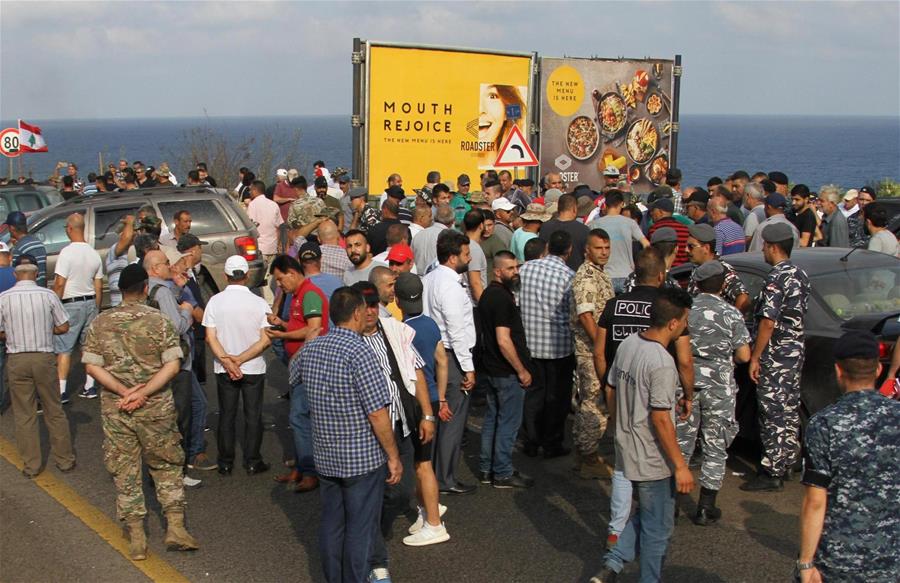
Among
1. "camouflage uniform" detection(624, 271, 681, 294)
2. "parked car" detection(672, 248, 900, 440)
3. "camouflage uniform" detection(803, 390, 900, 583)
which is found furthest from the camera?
"camouflage uniform" detection(624, 271, 681, 294)

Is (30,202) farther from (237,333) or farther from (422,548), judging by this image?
(422,548)

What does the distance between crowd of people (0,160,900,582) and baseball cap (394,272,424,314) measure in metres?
0.02

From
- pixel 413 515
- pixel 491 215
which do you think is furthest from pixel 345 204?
pixel 413 515

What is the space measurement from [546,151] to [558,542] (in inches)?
538

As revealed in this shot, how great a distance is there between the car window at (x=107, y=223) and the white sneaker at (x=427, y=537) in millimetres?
8712

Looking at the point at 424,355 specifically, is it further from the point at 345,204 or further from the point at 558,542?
the point at 345,204

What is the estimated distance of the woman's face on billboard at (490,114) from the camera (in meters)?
18.9

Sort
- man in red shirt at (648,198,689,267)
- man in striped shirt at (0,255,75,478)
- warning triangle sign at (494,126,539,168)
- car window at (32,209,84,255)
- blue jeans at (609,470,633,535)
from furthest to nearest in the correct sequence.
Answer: warning triangle sign at (494,126,539,168), car window at (32,209,84,255), man in red shirt at (648,198,689,267), man in striped shirt at (0,255,75,478), blue jeans at (609,470,633,535)

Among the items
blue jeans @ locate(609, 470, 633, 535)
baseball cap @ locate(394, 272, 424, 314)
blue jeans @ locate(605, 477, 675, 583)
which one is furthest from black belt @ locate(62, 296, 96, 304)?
blue jeans @ locate(605, 477, 675, 583)

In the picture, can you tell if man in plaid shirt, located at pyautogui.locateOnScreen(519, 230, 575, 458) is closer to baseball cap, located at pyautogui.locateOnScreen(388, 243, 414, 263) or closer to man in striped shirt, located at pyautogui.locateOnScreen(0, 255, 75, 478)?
baseball cap, located at pyautogui.locateOnScreen(388, 243, 414, 263)

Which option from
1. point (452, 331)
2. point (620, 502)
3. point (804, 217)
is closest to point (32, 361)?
point (452, 331)

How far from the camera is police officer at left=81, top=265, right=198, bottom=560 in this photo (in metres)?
6.65

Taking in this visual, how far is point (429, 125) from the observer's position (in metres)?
18.2

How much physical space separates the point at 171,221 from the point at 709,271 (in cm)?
937
